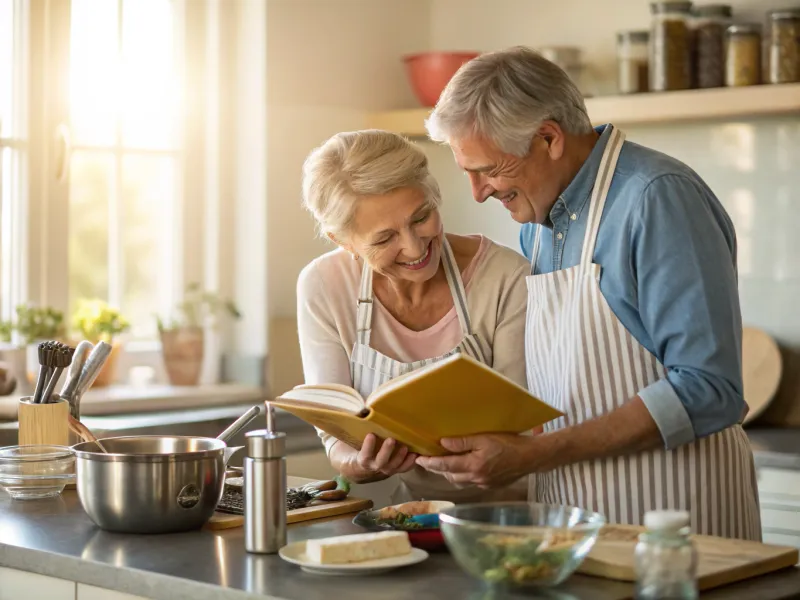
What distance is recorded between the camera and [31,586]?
1.88m

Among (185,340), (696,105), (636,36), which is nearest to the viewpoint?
(696,105)

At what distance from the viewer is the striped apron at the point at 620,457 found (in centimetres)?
209

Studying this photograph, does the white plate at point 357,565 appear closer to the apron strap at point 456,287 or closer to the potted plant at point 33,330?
the apron strap at point 456,287

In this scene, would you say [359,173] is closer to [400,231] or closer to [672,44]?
[400,231]

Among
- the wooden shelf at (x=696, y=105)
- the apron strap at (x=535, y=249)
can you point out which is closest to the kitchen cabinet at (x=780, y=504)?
the wooden shelf at (x=696, y=105)

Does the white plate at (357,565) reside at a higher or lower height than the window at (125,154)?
lower

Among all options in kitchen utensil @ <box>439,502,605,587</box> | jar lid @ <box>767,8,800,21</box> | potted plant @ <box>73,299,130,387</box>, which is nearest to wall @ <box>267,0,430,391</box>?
potted plant @ <box>73,299,130,387</box>

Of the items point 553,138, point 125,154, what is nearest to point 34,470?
point 553,138

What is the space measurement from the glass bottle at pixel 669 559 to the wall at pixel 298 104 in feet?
10.2

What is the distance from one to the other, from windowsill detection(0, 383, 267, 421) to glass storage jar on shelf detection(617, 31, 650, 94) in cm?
170

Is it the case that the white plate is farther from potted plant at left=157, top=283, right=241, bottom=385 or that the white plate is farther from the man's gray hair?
potted plant at left=157, top=283, right=241, bottom=385

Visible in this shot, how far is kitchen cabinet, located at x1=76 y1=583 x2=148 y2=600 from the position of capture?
1.73 meters

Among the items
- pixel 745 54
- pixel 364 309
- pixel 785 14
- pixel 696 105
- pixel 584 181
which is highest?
pixel 785 14

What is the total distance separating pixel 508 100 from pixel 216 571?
0.95m
